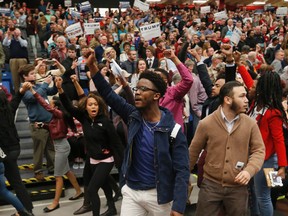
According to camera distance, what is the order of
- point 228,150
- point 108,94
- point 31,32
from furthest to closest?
point 31,32
point 228,150
point 108,94

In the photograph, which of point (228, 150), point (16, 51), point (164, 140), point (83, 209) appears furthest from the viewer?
point (16, 51)

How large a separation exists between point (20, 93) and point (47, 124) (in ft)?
4.77

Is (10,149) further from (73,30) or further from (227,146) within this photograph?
(73,30)

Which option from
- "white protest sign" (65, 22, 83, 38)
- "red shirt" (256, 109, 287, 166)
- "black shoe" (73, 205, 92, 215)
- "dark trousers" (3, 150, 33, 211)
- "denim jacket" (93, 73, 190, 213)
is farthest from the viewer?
"white protest sign" (65, 22, 83, 38)

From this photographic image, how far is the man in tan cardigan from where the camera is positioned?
3695mm

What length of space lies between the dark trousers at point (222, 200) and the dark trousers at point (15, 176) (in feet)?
8.13

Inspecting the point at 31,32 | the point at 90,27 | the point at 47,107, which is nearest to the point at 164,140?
the point at 47,107

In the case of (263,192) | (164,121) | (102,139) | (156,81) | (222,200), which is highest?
(156,81)

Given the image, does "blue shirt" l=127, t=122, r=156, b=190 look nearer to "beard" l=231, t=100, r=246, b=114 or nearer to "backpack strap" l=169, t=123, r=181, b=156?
"backpack strap" l=169, t=123, r=181, b=156

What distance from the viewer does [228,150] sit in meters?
3.69

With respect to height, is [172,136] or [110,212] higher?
[172,136]

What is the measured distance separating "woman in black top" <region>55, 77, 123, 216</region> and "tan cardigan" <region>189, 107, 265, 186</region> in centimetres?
153

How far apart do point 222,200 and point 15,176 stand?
268cm

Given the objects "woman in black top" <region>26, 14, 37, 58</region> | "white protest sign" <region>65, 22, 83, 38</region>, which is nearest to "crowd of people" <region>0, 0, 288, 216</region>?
"white protest sign" <region>65, 22, 83, 38</region>
